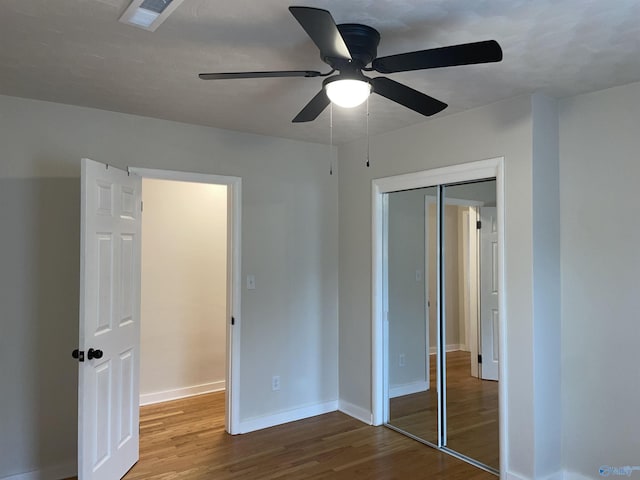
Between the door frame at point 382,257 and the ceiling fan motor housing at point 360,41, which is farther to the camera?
the door frame at point 382,257

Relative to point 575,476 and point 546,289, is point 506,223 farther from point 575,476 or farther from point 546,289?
point 575,476

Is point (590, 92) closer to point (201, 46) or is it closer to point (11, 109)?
point (201, 46)

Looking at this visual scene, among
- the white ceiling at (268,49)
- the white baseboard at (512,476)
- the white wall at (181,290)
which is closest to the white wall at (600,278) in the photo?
the white ceiling at (268,49)

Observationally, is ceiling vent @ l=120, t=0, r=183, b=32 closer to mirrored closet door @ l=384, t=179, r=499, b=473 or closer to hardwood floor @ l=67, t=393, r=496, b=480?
mirrored closet door @ l=384, t=179, r=499, b=473

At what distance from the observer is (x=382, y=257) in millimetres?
3992

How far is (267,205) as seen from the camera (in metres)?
4.02

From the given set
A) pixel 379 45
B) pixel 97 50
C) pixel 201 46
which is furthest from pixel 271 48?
pixel 97 50

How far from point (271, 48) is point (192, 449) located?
291cm

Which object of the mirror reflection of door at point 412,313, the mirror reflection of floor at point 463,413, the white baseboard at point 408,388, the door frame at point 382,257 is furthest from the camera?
the white baseboard at point 408,388

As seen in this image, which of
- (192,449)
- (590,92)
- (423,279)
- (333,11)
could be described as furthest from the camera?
(423,279)

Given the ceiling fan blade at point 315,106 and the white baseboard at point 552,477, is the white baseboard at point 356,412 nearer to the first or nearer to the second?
the white baseboard at point 552,477

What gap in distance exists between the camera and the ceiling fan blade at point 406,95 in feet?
6.67

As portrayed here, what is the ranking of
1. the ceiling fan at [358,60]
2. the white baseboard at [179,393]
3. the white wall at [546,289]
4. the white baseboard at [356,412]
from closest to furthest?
the ceiling fan at [358,60]
the white wall at [546,289]
the white baseboard at [356,412]
the white baseboard at [179,393]

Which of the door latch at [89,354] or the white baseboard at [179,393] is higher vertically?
the door latch at [89,354]
